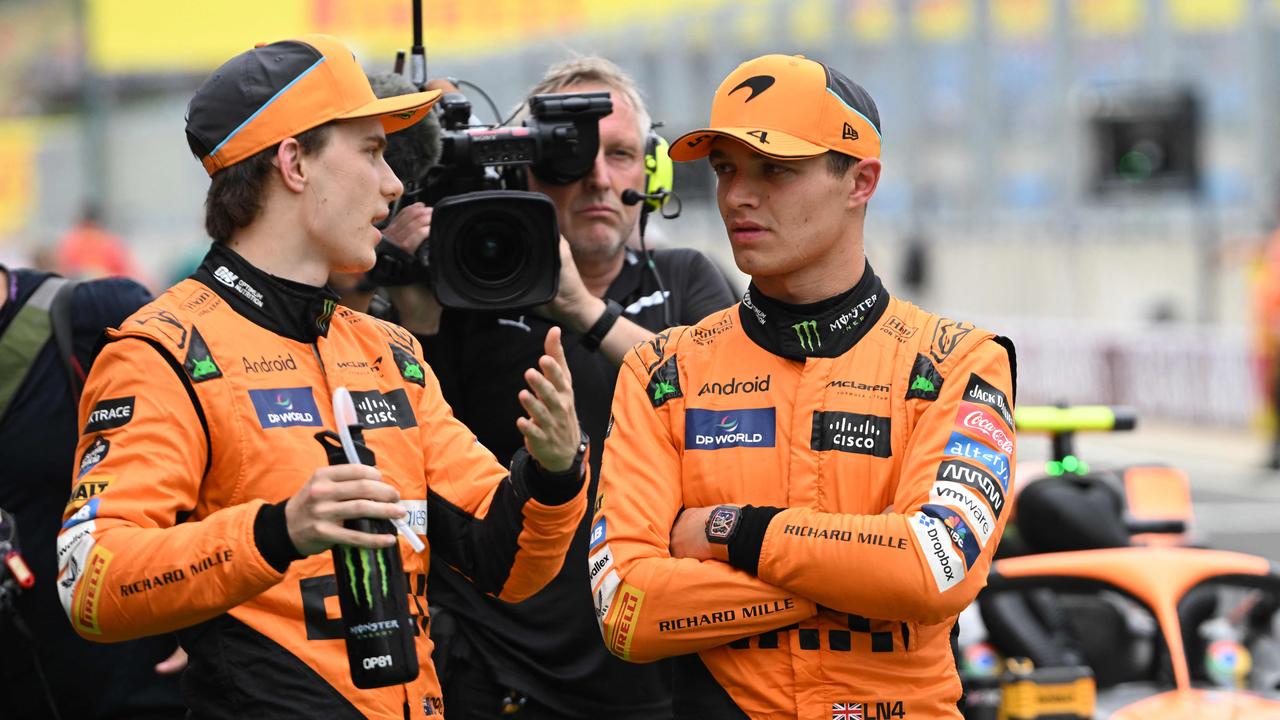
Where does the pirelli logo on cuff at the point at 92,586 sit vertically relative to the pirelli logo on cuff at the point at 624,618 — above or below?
above

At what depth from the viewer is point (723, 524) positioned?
10.2ft

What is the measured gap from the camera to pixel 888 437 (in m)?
3.13

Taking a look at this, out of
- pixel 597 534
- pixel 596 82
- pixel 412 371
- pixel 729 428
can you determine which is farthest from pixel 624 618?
pixel 596 82

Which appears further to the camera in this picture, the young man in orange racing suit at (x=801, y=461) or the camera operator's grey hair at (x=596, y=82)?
the camera operator's grey hair at (x=596, y=82)

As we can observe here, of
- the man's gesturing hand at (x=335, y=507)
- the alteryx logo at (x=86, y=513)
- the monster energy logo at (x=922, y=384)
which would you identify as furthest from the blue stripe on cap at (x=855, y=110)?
the alteryx logo at (x=86, y=513)

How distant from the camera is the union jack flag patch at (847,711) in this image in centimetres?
301

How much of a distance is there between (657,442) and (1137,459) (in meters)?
14.7

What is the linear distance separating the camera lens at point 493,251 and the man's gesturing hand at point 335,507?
127 centimetres

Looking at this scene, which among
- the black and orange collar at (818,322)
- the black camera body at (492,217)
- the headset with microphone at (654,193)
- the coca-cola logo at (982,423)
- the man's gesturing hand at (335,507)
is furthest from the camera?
the headset with microphone at (654,193)

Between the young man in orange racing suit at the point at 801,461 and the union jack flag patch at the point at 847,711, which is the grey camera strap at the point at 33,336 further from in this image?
the union jack flag patch at the point at 847,711

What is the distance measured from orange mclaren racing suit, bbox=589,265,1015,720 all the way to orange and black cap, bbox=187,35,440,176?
776mm

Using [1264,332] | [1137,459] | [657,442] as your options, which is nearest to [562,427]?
[657,442]

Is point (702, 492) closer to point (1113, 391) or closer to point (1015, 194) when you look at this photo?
point (1113, 391)

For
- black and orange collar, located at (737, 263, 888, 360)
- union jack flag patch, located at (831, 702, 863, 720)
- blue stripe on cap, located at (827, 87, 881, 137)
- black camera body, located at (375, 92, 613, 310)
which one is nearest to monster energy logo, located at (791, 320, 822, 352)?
black and orange collar, located at (737, 263, 888, 360)
